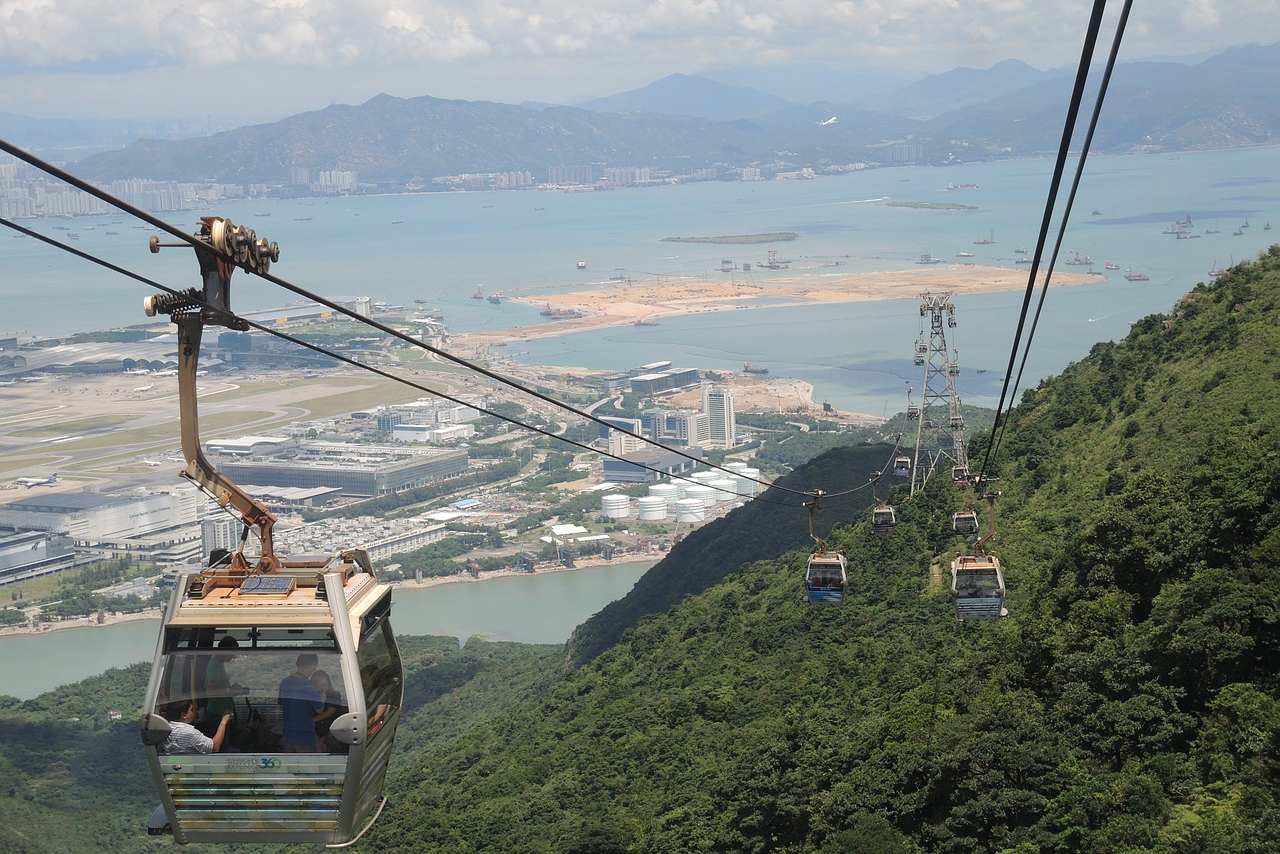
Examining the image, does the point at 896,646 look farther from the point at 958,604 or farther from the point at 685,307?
the point at 685,307

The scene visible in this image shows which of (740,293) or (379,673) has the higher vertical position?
(379,673)

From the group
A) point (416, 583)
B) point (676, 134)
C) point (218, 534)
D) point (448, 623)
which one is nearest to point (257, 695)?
point (448, 623)

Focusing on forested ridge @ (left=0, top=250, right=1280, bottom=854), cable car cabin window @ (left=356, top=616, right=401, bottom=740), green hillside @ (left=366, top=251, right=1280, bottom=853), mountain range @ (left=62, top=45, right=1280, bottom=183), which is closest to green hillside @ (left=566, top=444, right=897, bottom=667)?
forested ridge @ (left=0, top=250, right=1280, bottom=854)

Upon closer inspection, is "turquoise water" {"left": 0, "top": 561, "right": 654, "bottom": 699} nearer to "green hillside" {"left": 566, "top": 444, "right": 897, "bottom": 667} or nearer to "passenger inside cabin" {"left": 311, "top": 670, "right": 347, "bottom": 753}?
"green hillside" {"left": 566, "top": 444, "right": 897, "bottom": 667}

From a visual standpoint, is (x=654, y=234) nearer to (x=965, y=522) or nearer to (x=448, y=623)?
(x=448, y=623)

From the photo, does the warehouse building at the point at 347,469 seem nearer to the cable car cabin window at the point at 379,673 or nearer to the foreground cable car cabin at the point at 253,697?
the cable car cabin window at the point at 379,673

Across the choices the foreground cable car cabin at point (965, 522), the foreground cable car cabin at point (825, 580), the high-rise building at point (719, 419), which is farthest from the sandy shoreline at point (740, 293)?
the foreground cable car cabin at point (825, 580)

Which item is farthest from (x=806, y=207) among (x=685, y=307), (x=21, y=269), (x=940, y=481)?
(x=940, y=481)
